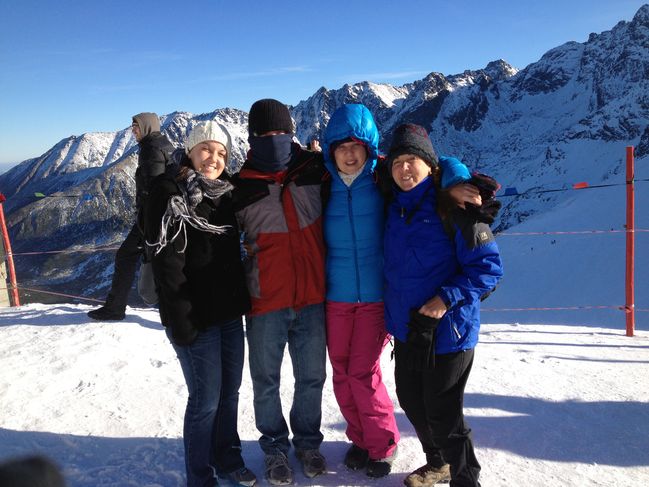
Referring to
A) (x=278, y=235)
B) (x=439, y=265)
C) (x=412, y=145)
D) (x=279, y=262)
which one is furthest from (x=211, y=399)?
(x=412, y=145)

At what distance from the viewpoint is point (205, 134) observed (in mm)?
2590

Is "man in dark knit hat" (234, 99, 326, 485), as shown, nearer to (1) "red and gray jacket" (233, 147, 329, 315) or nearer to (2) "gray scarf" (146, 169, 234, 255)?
(1) "red and gray jacket" (233, 147, 329, 315)

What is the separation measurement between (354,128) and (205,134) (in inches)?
34.9

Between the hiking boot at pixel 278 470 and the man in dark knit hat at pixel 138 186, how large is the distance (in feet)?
9.04

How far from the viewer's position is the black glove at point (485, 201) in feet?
7.72

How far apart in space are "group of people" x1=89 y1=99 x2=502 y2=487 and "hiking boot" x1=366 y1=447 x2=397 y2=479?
10 millimetres

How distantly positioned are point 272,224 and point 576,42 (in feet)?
774

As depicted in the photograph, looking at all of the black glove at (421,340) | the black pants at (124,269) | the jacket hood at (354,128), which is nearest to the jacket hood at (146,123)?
the black pants at (124,269)

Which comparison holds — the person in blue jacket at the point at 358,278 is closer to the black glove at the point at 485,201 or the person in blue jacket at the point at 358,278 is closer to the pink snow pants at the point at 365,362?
the pink snow pants at the point at 365,362

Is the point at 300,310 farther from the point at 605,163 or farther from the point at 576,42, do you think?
the point at 576,42

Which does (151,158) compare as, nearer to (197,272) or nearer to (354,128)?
(197,272)

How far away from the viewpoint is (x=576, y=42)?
192625 millimetres

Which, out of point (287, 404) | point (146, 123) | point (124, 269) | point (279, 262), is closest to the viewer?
point (279, 262)

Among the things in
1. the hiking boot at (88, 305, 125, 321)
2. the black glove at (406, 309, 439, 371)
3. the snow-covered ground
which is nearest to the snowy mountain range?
the snow-covered ground
